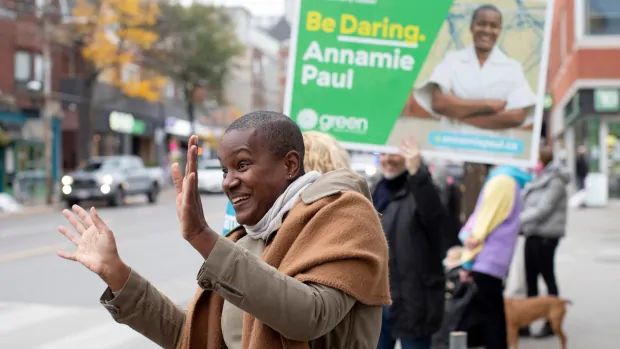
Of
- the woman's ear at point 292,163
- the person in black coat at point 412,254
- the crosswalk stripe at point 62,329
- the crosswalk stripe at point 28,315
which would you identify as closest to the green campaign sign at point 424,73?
the person in black coat at point 412,254

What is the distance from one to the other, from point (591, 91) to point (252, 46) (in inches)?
2261

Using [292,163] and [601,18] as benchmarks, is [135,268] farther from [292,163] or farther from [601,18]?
[601,18]

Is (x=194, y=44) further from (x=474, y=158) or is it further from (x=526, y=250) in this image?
(x=474, y=158)

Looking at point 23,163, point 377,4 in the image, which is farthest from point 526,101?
point 23,163

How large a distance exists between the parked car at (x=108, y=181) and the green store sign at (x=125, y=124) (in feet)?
56.3

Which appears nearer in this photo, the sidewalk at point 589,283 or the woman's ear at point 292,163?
the woman's ear at point 292,163

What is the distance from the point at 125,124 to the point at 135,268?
39934mm

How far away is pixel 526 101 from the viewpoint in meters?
5.26

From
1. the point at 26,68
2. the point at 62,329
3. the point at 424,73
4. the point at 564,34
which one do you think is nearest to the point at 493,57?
the point at 424,73

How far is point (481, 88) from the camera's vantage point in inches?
207

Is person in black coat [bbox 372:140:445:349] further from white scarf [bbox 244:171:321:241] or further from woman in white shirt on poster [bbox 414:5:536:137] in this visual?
white scarf [bbox 244:171:321:241]

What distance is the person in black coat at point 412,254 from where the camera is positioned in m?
5.34

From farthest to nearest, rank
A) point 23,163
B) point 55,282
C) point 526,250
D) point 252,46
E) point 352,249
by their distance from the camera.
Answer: point 252,46 → point 23,163 → point 55,282 → point 526,250 → point 352,249

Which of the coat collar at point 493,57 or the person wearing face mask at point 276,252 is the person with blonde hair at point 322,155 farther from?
the coat collar at point 493,57
